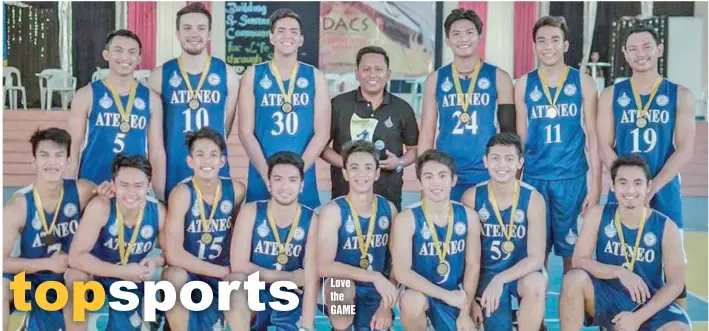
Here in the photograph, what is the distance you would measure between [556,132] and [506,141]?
0.45m

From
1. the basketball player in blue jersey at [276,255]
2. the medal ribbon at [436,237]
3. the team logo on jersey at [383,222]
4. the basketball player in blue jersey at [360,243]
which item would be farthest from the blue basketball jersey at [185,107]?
the medal ribbon at [436,237]

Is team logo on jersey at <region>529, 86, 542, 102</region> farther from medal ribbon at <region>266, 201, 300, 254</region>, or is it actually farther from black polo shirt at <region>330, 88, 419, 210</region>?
medal ribbon at <region>266, 201, 300, 254</region>

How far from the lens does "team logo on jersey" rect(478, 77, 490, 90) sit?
4426mm

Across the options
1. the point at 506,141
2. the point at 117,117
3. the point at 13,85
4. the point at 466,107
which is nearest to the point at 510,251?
the point at 506,141

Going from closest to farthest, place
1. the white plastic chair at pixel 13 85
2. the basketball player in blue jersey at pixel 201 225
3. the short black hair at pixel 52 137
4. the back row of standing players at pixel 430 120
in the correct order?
1. the short black hair at pixel 52 137
2. the basketball player in blue jersey at pixel 201 225
3. the back row of standing players at pixel 430 120
4. the white plastic chair at pixel 13 85

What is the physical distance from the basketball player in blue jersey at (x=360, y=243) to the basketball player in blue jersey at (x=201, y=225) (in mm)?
521

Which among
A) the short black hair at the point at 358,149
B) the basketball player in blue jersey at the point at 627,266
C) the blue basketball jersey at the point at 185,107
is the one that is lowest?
the basketball player in blue jersey at the point at 627,266

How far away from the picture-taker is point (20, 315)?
14.1 ft

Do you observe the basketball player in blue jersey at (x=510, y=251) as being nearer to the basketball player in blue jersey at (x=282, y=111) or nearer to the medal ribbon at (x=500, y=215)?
the medal ribbon at (x=500, y=215)

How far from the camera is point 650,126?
14.3 feet

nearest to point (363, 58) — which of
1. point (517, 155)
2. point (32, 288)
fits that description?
point (517, 155)

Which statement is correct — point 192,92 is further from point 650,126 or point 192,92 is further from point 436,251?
point 650,126

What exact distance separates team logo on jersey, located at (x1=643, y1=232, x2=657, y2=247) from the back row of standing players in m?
0.12

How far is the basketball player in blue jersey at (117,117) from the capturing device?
4.29 m
